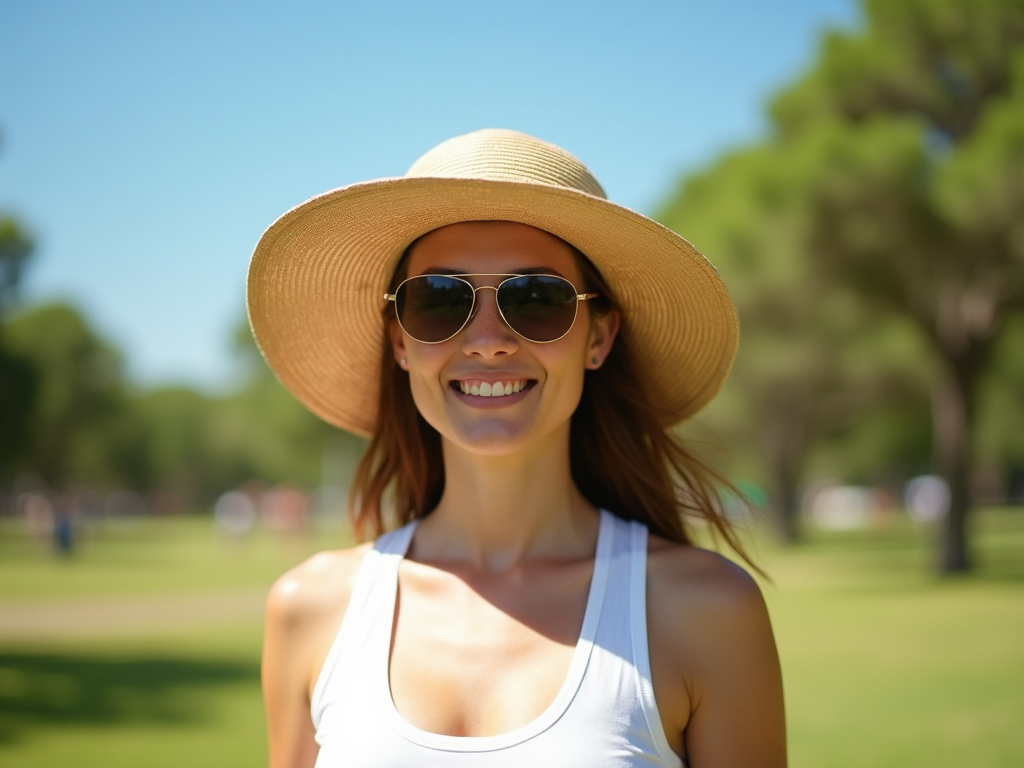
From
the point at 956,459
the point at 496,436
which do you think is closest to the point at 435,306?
the point at 496,436

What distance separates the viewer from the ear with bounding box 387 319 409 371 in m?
2.53

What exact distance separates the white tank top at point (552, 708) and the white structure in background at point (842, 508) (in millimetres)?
49639

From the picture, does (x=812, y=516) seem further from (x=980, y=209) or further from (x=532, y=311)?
(x=532, y=311)

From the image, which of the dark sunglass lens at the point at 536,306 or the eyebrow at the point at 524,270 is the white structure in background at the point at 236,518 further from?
the dark sunglass lens at the point at 536,306

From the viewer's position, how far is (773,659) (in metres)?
2.02

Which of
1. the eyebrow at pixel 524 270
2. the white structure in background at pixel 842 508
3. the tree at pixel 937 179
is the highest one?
the tree at pixel 937 179

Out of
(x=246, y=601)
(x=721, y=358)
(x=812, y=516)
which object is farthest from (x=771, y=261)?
(x=812, y=516)

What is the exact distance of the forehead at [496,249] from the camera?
2314 mm

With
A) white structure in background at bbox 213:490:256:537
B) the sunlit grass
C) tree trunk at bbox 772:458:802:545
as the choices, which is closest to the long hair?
the sunlit grass

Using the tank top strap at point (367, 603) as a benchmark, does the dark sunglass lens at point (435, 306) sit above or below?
above

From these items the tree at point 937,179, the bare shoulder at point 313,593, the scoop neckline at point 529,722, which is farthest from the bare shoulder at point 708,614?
the tree at point 937,179

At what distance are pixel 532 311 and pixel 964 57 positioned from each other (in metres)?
20.1

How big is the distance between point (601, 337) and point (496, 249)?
394mm

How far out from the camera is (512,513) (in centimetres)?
240
